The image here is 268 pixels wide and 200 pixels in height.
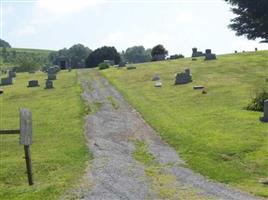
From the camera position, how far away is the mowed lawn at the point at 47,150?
18578 millimetres

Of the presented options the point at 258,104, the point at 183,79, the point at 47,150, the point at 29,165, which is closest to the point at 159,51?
the point at 183,79

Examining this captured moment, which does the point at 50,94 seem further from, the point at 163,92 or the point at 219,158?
the point at 219,158

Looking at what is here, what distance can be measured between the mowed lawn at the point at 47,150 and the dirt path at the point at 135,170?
35.2 inches

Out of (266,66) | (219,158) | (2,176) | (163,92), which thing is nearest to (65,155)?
(2,176)

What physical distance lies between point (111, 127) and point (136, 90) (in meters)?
21.2

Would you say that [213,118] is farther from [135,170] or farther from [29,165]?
[29,165]

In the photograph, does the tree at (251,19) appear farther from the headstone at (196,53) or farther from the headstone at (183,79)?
the headstone at (196,53)

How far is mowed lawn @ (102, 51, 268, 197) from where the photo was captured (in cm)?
2089

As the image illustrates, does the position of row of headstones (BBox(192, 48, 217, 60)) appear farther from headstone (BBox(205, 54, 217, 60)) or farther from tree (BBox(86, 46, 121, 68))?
tree (BBox(86, 46, 121, 68))

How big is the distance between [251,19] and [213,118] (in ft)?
43.5

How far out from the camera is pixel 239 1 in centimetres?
4172

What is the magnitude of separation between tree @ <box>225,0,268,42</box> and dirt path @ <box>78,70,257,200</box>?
13.3m

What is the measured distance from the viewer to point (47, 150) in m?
25.4

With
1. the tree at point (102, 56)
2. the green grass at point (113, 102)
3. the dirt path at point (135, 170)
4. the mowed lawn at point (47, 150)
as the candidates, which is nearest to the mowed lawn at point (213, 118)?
the dirt path at point (135, 170)
